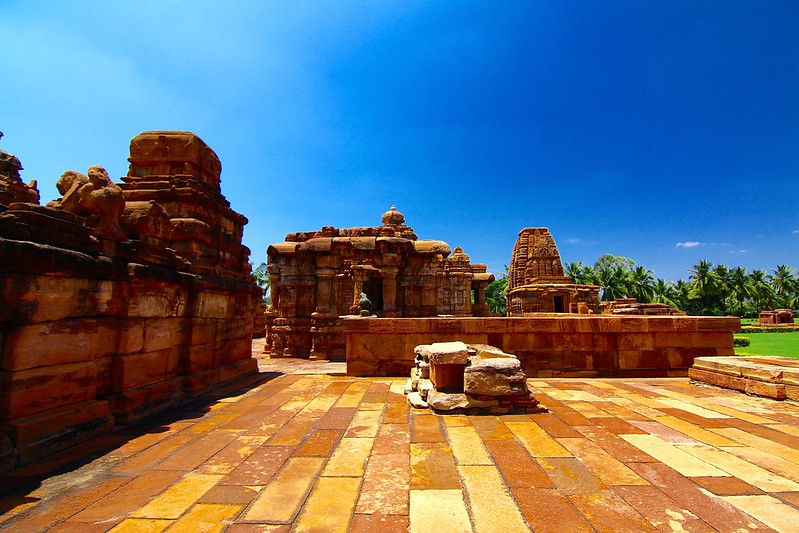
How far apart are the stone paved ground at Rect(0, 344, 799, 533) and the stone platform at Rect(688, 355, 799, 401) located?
1.11ft

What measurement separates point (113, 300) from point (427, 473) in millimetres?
4013

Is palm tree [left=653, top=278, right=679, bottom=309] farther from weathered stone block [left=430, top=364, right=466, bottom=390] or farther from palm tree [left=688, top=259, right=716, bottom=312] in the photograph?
weathered stone block [left=430, top=364, right=466, bottom=390]

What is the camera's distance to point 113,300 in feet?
13.8

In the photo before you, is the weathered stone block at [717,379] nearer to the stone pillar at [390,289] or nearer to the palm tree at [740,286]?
the stone pillar at [390,289]

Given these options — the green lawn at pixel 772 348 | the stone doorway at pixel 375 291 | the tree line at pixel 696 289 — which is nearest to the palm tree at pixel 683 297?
the tree line at pixel 696 289

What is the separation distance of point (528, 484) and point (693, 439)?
205 centimetres

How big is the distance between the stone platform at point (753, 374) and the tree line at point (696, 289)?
123 ft

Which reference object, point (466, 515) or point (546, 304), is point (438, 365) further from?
point (546, 304)

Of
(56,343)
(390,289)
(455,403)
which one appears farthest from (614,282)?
(56,343)

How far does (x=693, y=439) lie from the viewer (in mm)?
3432

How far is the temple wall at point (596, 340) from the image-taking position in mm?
6672

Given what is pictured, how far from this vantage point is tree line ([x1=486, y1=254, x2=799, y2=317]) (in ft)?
141

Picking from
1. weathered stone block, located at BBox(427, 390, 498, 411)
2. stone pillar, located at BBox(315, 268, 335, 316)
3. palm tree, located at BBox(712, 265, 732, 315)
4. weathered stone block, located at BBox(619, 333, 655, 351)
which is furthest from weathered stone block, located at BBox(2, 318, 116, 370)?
palm tree, located at BBox(712, 265, 732, 315)

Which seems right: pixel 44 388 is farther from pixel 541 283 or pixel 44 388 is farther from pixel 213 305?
pixel 541 283
